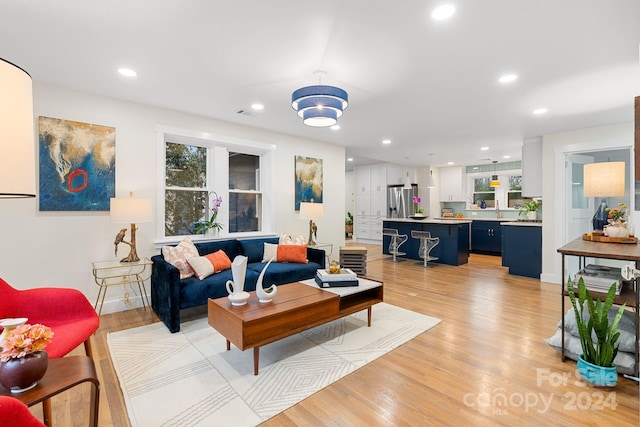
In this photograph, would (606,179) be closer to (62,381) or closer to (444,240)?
(444,240)

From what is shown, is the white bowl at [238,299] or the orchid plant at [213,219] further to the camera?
the orchid plant at [213,219]

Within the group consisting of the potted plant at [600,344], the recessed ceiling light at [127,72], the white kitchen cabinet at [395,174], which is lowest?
the potted plant at [600,344]

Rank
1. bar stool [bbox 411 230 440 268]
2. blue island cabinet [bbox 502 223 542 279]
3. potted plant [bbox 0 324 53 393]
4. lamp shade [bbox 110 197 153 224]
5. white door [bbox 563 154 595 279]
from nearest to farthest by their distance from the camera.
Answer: potted plant [bbox 0 324 53 393] → lamp shade [bbox 110 197 153 224] → white door [bbox 563 154 595 279] → blue island cabinet [bbox 502 223 542 279] → bar stool [bbox 411 230 440 268]

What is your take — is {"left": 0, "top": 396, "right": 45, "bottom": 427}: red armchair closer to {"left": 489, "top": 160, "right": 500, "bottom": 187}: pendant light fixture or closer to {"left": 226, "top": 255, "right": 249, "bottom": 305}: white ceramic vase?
{"left": 226, "top": 255, "right": 249, "bottom": 305}: white ceramic vase

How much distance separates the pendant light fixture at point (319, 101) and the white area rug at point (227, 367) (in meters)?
2.10

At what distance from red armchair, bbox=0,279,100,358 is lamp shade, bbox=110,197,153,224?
4.08 feet

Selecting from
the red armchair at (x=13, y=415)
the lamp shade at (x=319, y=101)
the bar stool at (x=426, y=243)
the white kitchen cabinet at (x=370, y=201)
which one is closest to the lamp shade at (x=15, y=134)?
the red armchair at (x=13, y=415)

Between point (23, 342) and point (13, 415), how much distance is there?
442 mm

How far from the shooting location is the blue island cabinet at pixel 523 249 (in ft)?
17.6

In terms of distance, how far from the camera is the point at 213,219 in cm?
446

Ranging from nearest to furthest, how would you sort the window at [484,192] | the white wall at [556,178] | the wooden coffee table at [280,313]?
1. the wooden coffee table at [280,313]
2. the white wall at [556,178]
3. the window at [484,192]

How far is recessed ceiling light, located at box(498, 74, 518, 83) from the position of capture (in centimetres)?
294

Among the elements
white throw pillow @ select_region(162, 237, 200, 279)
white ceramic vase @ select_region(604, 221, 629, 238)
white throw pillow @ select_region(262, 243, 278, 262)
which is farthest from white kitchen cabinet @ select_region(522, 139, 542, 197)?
white throw pillow @ select_region(162, 237, 200, 279)

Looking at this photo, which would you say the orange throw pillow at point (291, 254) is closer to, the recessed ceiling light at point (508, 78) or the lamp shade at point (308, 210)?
the lamp shade at point (308, 210)
